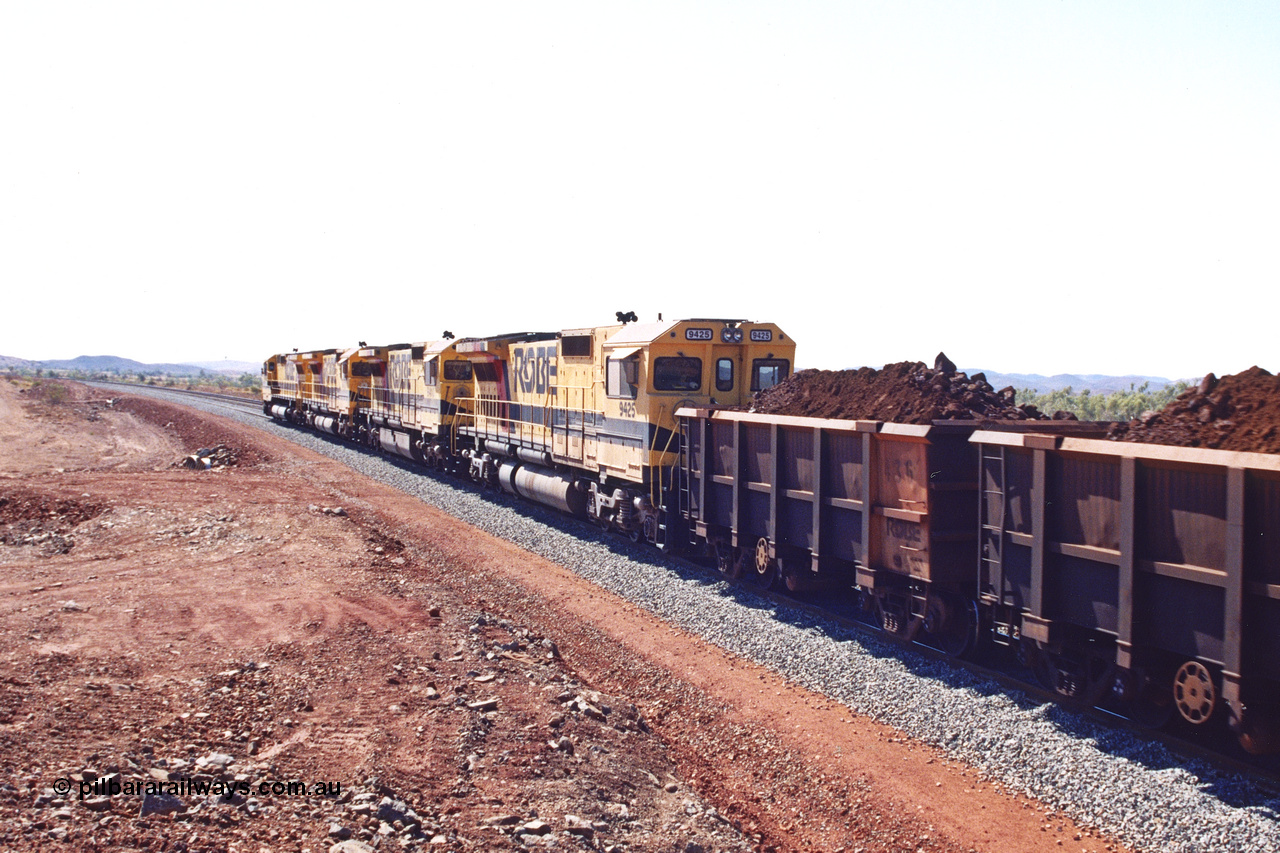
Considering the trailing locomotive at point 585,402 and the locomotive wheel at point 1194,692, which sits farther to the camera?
the trailing locomotive at point 585,402

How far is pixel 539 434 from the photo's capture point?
2064 cm

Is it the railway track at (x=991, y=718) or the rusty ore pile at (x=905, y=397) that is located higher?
the rusty ore pile at (x=905, y=397)

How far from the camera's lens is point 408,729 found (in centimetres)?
733

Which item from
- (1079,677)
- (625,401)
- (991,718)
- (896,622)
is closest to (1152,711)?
(1079,677)

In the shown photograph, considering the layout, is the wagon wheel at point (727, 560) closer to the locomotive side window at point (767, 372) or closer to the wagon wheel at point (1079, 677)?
the locomotive side window at point (767, 372)

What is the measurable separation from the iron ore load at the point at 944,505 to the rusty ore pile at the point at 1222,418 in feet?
0.48

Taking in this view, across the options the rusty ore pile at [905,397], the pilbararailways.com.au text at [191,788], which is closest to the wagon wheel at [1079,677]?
the rusty ore pile at [905,397]

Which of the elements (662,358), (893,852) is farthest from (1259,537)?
(662,358)

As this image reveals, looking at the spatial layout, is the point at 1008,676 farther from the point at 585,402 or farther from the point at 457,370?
the point at 457,370

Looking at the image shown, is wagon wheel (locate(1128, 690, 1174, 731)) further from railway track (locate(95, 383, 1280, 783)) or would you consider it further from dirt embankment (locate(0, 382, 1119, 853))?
dirt embankment (locate(0, 382, 1119, 853))

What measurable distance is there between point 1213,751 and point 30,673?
1059 centimetres

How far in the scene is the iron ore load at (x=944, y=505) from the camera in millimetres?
6820

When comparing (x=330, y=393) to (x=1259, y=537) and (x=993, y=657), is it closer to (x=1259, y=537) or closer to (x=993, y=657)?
(x=993, y=657)

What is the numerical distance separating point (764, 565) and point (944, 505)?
11.6 ft
